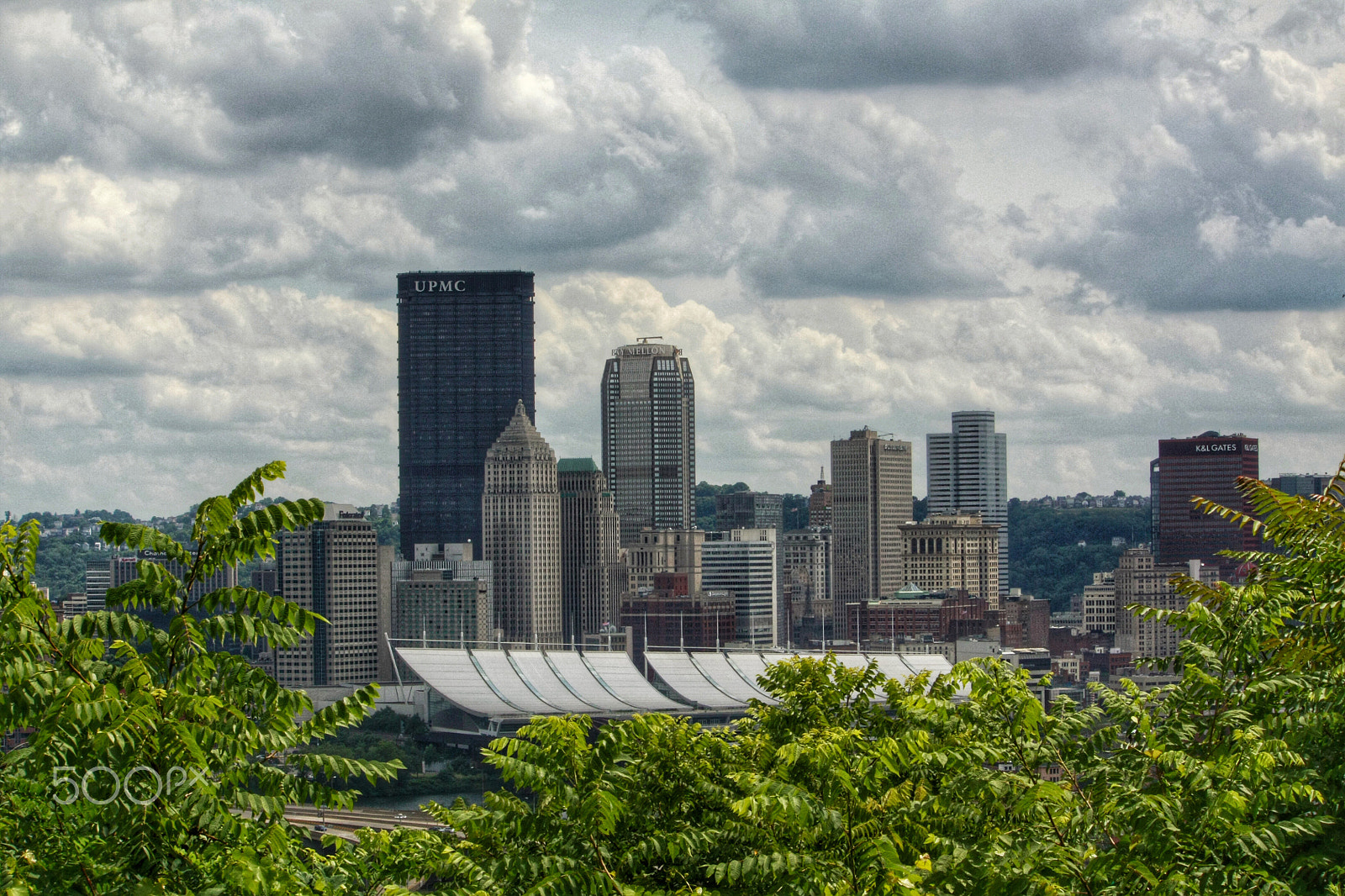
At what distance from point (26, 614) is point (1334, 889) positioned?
13.8 metres

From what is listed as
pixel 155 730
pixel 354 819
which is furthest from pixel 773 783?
pixel 354 819

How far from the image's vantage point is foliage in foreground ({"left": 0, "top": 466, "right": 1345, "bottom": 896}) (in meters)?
16.5

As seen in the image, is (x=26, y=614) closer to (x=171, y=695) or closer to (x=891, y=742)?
(x=171, y=695)

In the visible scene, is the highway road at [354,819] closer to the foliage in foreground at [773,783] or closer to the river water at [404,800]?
the river water at [404,800]

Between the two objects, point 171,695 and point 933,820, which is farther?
point 933,820

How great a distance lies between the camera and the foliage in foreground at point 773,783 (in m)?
16.5

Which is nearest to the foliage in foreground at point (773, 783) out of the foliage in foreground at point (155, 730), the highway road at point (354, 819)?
the foliage in foreground at point (155, 730)

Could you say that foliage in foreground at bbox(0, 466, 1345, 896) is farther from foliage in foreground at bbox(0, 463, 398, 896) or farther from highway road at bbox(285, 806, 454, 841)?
highway road at bbox(285, 806, 454, 841)

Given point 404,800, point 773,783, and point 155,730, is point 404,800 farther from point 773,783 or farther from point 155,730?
point 155,730

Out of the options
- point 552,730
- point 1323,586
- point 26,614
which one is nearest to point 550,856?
point 552,730

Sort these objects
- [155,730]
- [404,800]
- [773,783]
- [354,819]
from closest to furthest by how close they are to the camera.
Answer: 1. [155,730]
2. [773,783]
3. [354,819]
4. [404,800]

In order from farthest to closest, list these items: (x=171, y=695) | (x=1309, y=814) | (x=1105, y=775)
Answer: (x=1105, y=775), (x=1309, y=814), (x=171, y=695)

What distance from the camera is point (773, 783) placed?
20.2 metres

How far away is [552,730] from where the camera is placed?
2208 cm
